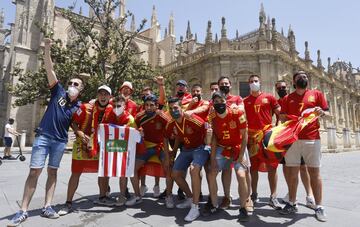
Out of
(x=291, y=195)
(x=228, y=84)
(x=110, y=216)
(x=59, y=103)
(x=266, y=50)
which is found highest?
(x=266, y=50)

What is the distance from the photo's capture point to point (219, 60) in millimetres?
24031

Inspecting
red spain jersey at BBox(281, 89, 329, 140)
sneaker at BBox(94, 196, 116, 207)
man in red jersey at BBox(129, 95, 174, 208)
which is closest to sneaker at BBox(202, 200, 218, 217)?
man in red jersey at BBox(129, 95, 174, 208)

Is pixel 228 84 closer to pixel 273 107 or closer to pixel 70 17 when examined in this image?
pixel 273 107

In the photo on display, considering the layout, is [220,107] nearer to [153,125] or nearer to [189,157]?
[189,157]

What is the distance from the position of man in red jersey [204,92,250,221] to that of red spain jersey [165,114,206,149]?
0.22 metres

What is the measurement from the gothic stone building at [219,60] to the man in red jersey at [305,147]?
62.8ft

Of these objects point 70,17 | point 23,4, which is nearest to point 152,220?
point 70,17

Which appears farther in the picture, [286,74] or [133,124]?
[286,74]

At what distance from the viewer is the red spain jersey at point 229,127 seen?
3762 mm

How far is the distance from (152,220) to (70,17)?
60.2ft

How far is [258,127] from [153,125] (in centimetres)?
182

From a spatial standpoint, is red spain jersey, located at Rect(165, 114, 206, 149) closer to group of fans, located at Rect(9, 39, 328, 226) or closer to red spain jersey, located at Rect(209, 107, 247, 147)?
group of fans, located at Rect(9, 39, 328, 226)

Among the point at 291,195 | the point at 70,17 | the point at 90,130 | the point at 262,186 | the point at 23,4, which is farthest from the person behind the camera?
the point at 23,4

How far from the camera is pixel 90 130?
4.31m
